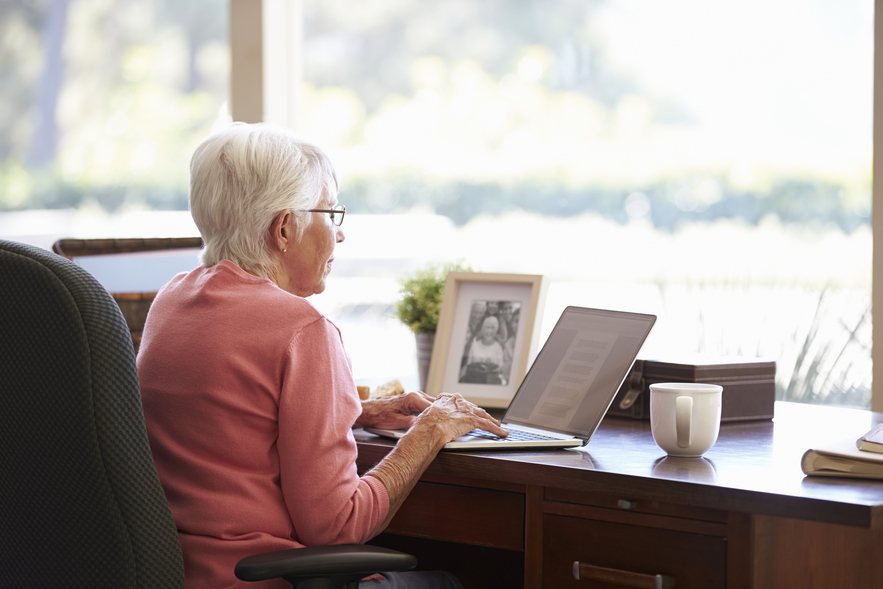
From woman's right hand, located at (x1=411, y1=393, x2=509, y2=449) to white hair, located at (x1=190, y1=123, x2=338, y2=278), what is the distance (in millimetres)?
358

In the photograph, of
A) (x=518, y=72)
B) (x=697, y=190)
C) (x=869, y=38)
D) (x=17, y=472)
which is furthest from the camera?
(x=518, y=72)

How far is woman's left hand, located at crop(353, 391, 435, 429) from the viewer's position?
1.61m

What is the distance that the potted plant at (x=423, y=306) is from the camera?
6.60 feet

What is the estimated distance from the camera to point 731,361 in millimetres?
1674

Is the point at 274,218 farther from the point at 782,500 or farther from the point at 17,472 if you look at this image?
the point at 782,500

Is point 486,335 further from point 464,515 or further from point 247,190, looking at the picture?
point 247,190

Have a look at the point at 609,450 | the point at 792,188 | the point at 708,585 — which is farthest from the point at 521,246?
the point at 708,585

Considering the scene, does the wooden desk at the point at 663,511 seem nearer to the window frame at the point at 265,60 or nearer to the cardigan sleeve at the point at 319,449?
the cardigan sleeve at the point at 319,449

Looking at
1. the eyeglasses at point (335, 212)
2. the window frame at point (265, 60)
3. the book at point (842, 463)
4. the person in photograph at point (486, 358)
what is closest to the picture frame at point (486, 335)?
the person in photograph at point (486, 358)

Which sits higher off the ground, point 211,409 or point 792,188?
point 792,188

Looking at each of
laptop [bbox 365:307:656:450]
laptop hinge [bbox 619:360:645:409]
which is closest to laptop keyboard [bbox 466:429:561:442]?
laptop [bbox 365:307:656:450]

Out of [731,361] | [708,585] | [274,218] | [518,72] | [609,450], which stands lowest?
[708,585]

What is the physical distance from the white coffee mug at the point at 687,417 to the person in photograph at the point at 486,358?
0.54 m

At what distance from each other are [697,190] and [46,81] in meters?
2.69
